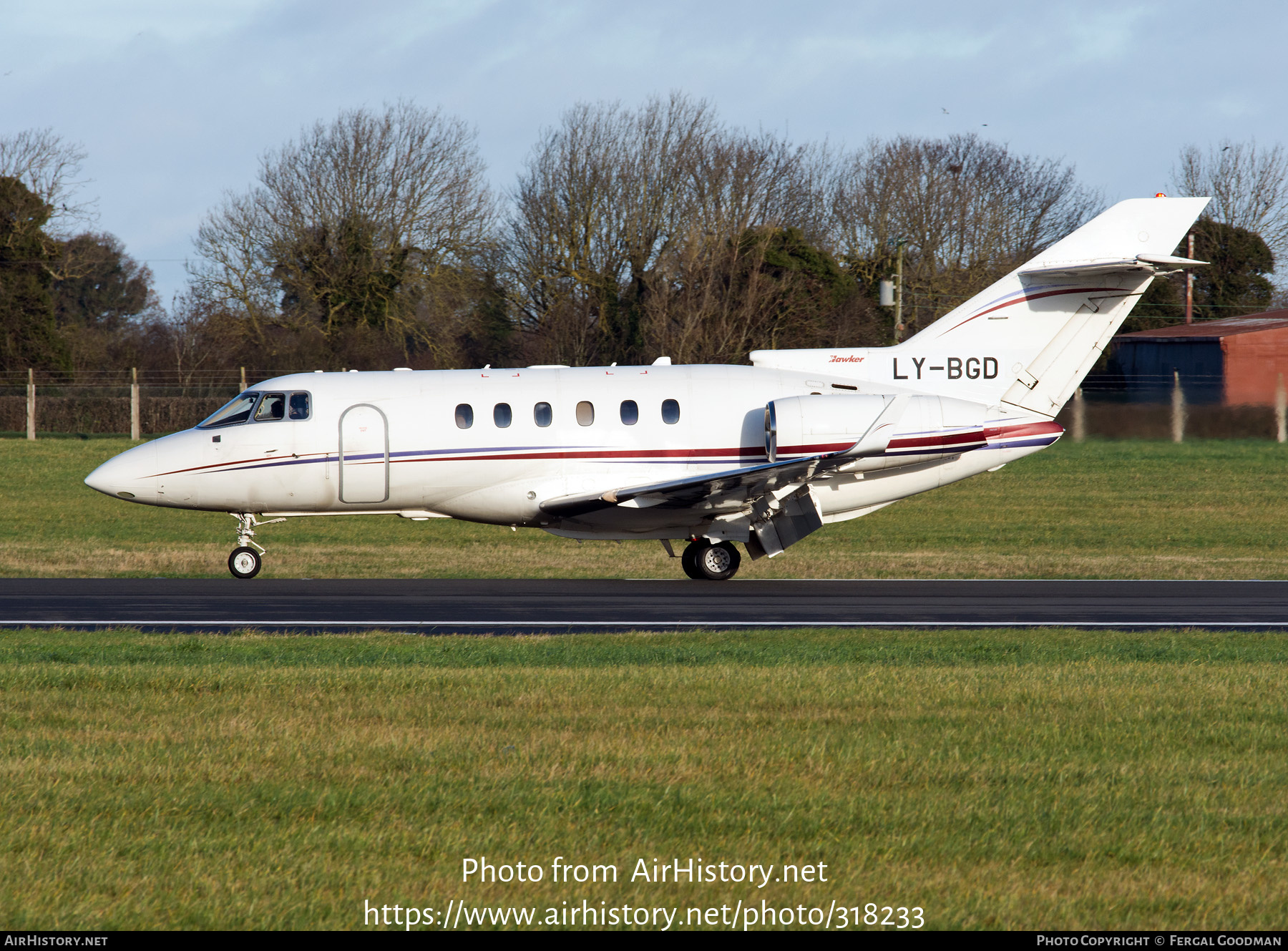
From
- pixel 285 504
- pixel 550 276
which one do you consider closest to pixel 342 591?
pixel 285 504

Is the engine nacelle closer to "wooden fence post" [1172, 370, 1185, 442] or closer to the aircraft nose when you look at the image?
the aircraft nose

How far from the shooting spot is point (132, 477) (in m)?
Result: 20.3

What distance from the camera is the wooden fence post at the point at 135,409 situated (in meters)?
47.0

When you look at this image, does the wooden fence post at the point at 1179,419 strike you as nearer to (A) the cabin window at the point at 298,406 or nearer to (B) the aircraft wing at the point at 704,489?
(B) the aircraft wing at the point at 704,489

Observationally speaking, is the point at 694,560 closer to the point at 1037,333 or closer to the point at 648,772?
the point at 1037,333

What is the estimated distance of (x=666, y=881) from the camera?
6.02 m

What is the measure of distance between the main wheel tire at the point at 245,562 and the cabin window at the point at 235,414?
1.92 m

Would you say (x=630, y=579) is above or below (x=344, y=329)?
below

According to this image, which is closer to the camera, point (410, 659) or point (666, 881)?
point (666, 881)

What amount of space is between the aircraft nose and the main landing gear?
123 cm

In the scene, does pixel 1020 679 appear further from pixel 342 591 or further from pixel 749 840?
pixel 342 591

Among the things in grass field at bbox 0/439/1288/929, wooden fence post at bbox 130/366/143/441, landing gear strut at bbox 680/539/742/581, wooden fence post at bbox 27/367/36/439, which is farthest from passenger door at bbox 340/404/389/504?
wooden fence post at bbox 27/367/36/439

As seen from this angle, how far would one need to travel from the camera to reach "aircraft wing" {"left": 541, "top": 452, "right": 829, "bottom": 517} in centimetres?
1891
